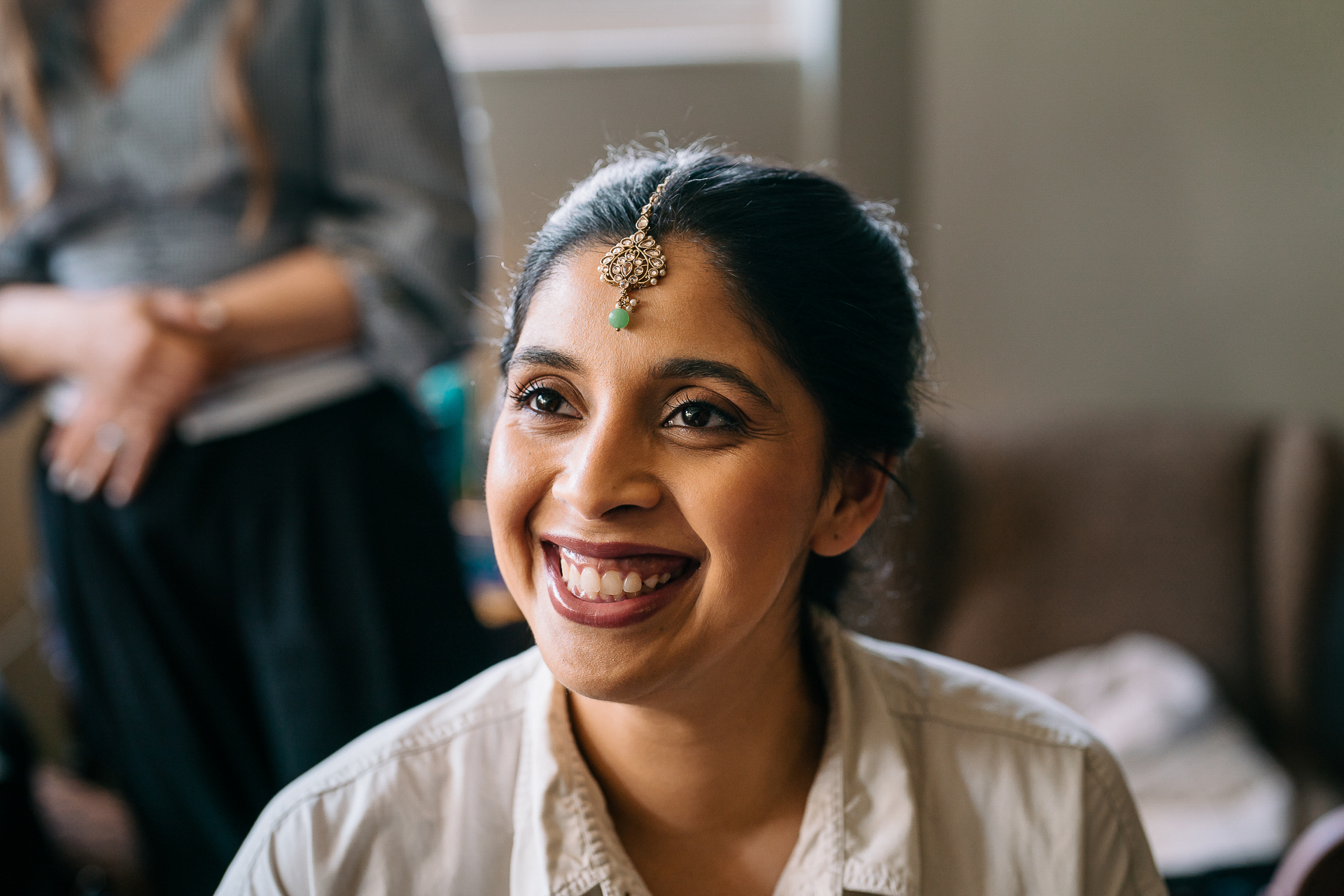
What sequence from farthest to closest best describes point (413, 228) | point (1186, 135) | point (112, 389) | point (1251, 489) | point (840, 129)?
point (840, 129) → point (1186, 135) → point (1251, 489) → point (413, 228) → point (112, 389)

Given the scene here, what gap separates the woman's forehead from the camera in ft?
2.82

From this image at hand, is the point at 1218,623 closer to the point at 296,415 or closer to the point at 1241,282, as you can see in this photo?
the point at 1241,282

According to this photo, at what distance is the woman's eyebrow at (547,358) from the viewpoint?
0.88 metres

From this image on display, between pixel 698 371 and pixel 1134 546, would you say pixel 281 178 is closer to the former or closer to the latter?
pixel 698 371

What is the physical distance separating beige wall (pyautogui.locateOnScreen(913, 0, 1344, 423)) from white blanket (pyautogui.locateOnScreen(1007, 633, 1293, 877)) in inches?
27.4

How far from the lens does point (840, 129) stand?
8.61 feet

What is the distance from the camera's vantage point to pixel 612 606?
2.82ft

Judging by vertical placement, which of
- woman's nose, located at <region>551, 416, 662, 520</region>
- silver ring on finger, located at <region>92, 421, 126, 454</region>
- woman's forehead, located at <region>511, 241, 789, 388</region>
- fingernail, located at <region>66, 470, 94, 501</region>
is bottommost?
fingernail, located at <region>66, 470, 94, 501</region>

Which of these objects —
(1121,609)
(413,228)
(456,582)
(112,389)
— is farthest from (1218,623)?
(112,389)

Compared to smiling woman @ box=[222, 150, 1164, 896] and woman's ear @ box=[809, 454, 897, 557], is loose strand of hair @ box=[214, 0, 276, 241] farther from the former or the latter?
woman's ear @ box=[809, 454, 897, 557]

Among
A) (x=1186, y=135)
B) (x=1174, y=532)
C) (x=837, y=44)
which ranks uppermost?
(x=837, y=44)

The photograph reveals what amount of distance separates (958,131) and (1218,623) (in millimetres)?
1343

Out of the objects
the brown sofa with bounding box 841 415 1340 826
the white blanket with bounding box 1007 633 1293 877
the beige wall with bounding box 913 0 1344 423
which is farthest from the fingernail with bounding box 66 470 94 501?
the beige wall with bounding box 913 0 1344 423

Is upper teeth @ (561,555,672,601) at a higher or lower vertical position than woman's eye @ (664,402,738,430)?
lower
